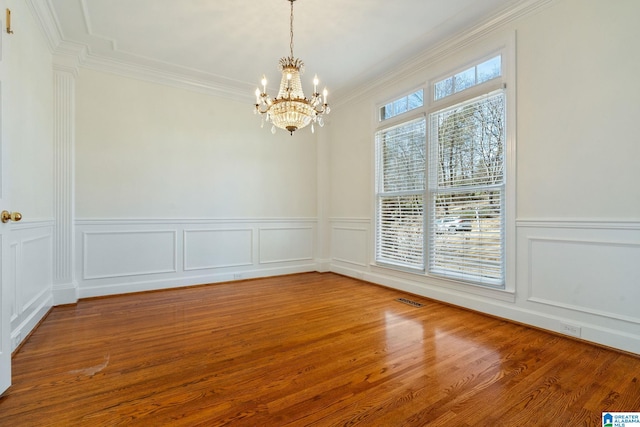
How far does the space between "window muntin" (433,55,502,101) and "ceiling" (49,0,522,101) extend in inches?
17.9

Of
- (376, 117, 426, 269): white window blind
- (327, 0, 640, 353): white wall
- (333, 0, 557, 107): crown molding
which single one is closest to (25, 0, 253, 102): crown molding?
(333, 0, 557, 107): crown molding

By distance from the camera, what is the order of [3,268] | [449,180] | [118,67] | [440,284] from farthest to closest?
[118,67], [440,284], [449,180], [3,268]

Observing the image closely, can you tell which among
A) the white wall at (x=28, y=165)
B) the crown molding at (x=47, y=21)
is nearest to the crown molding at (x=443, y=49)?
the crown molding at (x=47, y=21)

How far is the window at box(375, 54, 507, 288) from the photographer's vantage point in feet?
10.6

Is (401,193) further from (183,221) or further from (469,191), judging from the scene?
(183,221)

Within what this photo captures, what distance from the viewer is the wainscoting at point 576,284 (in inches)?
93.0

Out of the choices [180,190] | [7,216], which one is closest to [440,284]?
[180,190]

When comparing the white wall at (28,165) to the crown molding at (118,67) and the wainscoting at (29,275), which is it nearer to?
the wainscoting at (29,275)

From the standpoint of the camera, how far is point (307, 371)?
2.10 m

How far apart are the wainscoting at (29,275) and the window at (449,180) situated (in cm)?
399

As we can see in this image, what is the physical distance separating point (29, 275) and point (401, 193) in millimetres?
4316

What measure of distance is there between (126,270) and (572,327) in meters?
5.14

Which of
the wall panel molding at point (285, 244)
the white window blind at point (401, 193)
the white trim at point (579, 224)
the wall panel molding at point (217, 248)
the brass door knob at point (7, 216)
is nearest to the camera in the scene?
the brass door knob at point (7, 216)

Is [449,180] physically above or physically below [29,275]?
above
